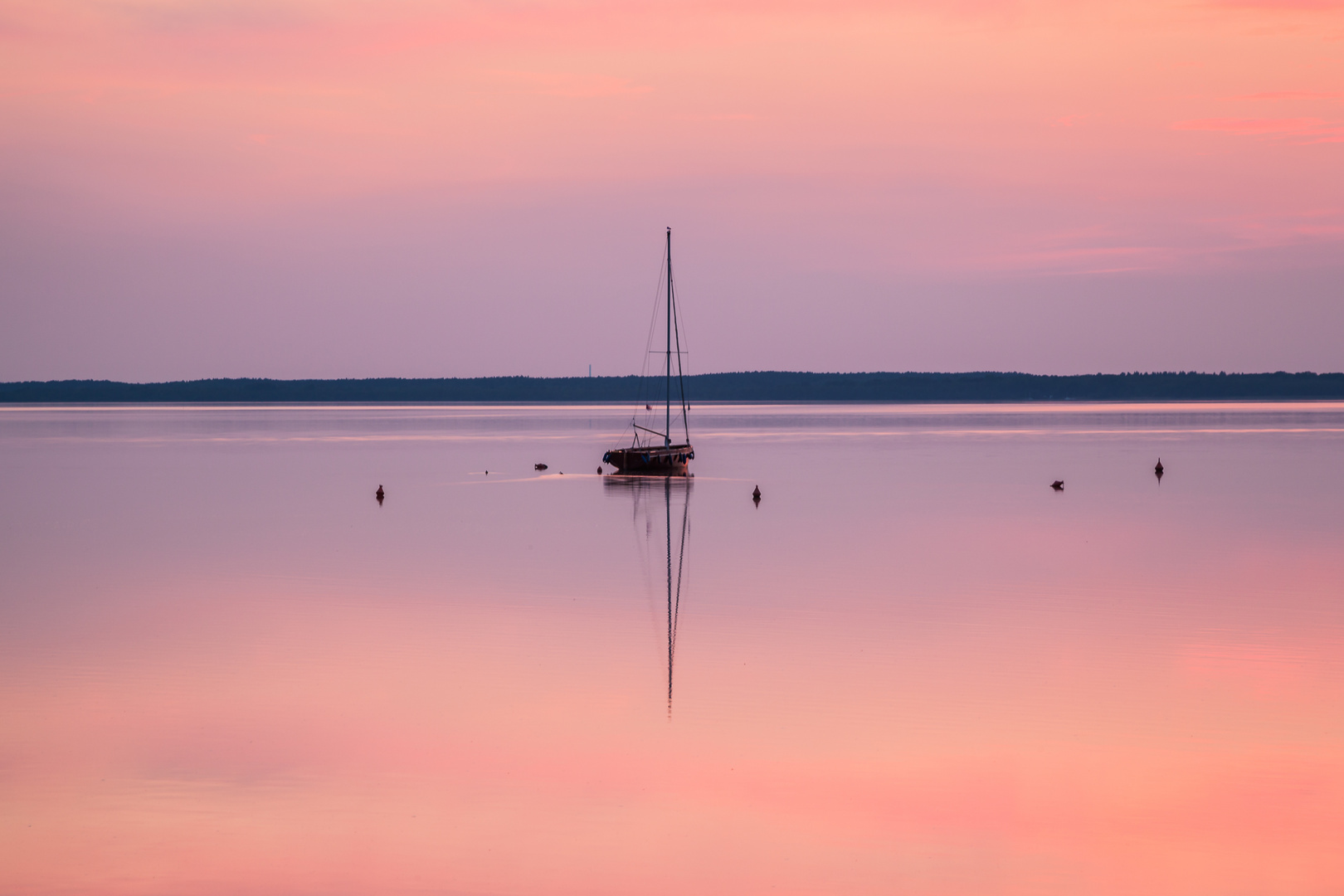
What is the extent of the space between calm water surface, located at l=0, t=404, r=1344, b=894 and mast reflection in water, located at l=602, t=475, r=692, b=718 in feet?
0.90

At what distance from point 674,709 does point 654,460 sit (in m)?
41.3

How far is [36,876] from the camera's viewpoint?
945 cm

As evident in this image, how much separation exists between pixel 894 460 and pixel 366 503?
32.8 meters

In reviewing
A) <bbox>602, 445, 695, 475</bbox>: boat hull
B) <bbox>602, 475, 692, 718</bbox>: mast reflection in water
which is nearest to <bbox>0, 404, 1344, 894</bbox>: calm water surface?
<bbox>602, 475, 692, 718</bbox>: mast reflection in water

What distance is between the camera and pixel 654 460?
182 feet

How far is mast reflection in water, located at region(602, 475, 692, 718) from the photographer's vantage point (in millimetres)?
21500

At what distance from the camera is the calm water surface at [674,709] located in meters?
9.89

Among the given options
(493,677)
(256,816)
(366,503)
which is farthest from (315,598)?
(366,503)

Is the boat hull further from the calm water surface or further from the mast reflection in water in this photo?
the calm water surface

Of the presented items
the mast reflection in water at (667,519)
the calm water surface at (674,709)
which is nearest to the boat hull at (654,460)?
the mast reflection in water at (667,519)

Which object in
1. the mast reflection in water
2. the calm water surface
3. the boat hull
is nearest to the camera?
the calm water surface

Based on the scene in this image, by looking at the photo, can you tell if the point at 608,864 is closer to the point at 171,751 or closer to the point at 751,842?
the point at 751,842

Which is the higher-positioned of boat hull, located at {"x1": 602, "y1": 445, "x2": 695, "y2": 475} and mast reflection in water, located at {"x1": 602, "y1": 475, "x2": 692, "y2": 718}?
boat hull, located at {"x1": 602, "y1": 445, "x2": 695, "y2": 475}

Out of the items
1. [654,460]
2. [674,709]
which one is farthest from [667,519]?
[674,709]
